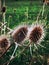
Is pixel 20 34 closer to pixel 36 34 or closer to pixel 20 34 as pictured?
pixel 20 34

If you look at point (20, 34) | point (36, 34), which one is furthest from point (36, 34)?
point (20, 34)
